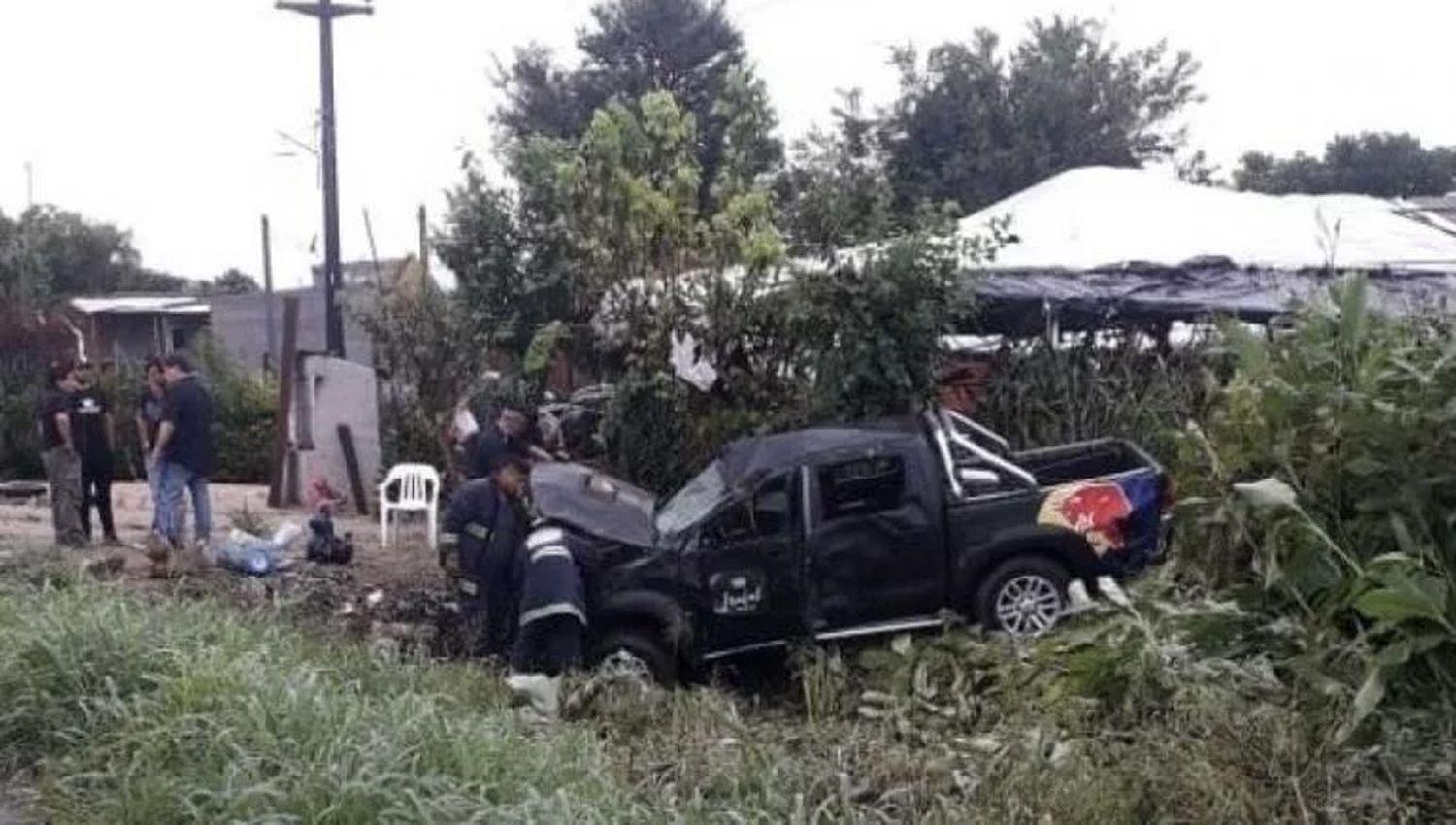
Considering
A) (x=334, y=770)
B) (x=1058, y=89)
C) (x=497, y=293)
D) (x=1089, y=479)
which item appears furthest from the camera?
(x=1058, y=89)

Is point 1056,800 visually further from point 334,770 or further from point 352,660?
point 352,660

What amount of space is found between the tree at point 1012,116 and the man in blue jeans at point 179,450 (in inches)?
814

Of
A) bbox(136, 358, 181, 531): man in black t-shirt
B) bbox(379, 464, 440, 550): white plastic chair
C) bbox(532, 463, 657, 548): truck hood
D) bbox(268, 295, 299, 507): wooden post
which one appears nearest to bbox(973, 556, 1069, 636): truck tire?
bbox(532, 463, 657, 548): truck hood

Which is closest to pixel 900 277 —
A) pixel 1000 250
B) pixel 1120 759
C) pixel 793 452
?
pixel 1000 250

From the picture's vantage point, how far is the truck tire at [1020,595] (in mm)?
10992

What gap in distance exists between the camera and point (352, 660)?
6945mm

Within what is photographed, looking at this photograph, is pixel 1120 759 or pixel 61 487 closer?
pixel 1120 759

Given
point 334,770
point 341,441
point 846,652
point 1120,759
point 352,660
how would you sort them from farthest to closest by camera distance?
point 341,441 → point 846,652 → point 352,660 → point 1120,759 → point 334,770

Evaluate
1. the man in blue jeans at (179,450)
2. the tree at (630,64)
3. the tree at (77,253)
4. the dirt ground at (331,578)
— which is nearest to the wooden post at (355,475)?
the dirt ground at (331,578)

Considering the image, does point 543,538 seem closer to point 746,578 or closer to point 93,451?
point 746,578

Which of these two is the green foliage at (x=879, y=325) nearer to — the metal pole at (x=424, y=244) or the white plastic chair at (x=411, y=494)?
the white plastic chair at (x=411, y=494)

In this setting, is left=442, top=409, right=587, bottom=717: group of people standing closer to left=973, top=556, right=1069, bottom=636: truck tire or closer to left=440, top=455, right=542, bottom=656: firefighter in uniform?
left=440, top=455, right=542, bottom=656: firefighter in uniform

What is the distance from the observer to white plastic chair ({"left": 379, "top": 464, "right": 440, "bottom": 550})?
16.7 meters

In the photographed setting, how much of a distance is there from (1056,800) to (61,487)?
1077 centimetres
